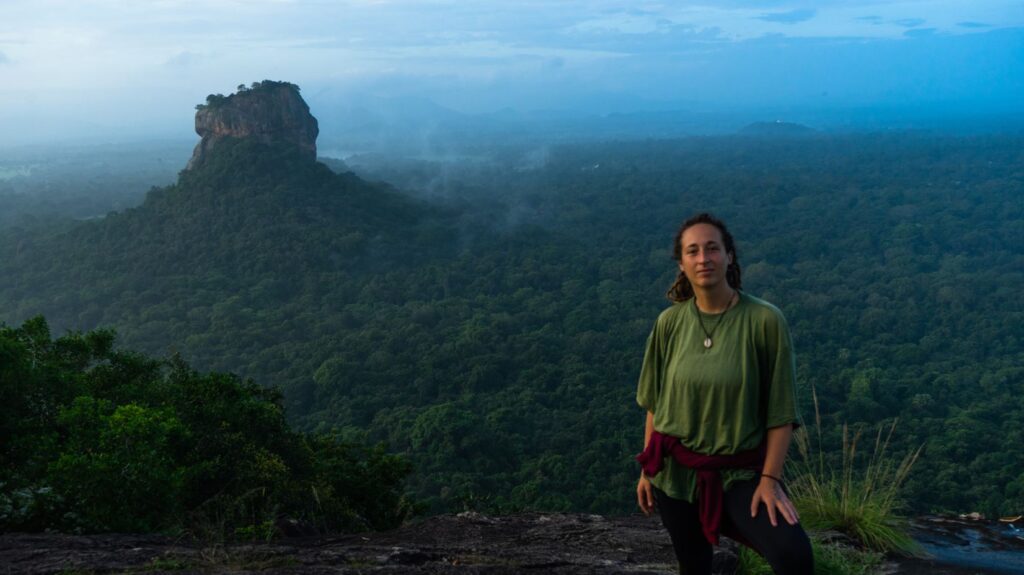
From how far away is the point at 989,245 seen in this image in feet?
177

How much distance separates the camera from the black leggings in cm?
207

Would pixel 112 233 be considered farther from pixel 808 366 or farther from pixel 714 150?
pixel 714 150

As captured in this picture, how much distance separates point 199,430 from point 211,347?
24.2 m

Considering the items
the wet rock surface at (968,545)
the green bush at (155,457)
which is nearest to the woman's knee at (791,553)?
the wet rock surface at (968,545)

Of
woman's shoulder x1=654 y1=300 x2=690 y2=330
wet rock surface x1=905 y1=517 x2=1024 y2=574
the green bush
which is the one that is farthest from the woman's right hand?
the green bush

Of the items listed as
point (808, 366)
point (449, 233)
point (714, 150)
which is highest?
point (714, 150)

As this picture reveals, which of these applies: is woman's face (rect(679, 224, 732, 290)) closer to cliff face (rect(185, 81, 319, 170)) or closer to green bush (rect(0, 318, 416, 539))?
green bush (rect(0, 318, 416, 539))

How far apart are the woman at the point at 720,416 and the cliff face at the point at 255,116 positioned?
160 ft

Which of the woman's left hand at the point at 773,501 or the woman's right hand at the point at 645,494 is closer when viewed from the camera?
the woman's left hand at the point at 773,501

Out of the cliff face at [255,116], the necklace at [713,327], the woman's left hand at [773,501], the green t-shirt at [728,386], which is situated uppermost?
the cliff face at [255,116]

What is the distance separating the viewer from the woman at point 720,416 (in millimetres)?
2141

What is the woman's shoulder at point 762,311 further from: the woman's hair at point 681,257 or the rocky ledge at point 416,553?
the rocky ledge at point 416,553

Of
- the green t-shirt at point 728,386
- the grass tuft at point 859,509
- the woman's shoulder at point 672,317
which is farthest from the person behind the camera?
the grass tuft at point 859,509

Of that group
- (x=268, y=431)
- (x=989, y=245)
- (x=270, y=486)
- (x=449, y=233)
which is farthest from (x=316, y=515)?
(x=989, y=245)
